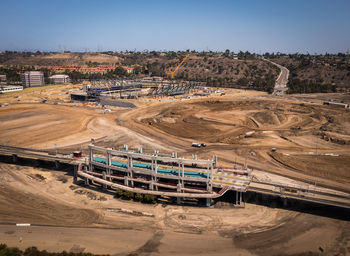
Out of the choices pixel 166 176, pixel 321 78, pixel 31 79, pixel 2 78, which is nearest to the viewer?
pixel 166 176

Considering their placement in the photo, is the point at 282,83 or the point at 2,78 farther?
the point at 282,83

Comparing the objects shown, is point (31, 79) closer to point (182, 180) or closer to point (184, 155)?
point (184, 155)

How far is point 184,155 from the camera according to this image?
136 feet

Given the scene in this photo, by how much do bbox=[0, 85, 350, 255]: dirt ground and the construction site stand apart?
143 mm

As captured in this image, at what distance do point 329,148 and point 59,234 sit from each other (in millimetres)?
41473

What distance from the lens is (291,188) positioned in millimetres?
27906

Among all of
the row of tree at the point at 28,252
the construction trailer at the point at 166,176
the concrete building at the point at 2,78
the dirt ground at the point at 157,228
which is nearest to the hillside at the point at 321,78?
the construction trailer at the point at 166,176

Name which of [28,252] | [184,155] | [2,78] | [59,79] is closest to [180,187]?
[184,155]

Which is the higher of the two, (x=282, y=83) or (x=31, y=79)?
(x=31, y=79)

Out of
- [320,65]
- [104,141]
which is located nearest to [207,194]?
[104,141]

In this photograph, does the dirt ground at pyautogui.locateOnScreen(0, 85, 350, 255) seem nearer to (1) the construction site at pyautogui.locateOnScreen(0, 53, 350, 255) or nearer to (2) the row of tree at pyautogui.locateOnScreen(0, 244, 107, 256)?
(1) the construction site at pyautogui.locateOnScreen(0, 53, 350, 255)

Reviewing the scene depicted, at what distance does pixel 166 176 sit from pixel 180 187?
195 cm

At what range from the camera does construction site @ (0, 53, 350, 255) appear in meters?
23.0

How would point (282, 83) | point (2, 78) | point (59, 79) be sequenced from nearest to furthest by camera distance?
point (2, 78)
point (282, 83)
point (59, 79)
